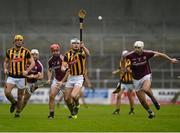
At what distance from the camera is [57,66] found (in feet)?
69.8

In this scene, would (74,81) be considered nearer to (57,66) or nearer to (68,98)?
(68,98)

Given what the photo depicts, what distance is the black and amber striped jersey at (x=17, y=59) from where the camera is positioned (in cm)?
2045

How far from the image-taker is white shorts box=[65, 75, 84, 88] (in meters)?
20.1

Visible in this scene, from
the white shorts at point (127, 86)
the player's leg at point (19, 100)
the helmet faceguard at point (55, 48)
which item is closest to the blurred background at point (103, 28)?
the white shorts at point (127, 86)

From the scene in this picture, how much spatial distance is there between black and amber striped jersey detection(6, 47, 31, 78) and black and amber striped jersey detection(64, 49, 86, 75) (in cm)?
132

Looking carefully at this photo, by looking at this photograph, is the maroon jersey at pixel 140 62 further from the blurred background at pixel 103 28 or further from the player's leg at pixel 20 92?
the blurred background at pixel 103 28

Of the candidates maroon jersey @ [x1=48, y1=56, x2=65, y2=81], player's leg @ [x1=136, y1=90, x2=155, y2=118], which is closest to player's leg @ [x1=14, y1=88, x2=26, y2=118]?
maroon jersey @ [x1=48, y1=56, x2=65, y2=81]

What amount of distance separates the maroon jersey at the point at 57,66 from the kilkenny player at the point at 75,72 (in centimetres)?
94

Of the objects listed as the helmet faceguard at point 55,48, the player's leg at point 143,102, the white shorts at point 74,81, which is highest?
the helmet faceguard at point 55,48

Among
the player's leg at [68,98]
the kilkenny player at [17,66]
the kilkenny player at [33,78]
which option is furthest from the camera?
the kilkenny player at [33,78]

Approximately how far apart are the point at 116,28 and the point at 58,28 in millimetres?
3872

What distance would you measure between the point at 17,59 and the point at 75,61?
187cm

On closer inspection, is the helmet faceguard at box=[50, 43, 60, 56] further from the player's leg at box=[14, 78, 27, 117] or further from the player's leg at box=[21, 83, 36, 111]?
the player's leg at box=[21, 83, 36, 111]

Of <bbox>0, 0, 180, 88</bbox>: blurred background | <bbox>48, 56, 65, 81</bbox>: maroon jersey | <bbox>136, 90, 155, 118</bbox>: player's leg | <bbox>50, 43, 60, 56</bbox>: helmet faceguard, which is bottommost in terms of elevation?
<bbox>136, 90, 155, 118</bbox>: player's leg
